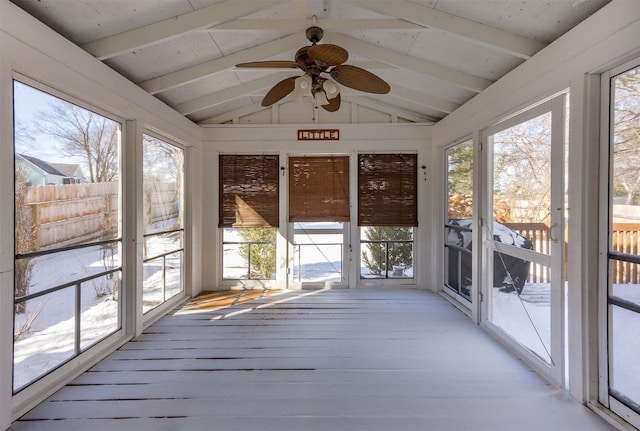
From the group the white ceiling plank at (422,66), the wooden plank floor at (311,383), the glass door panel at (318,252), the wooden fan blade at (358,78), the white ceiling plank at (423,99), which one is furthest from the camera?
the glass door panel at (318,252)

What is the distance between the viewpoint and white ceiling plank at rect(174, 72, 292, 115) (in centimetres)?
351

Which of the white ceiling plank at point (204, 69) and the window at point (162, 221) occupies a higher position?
the white ceiling plank at point (204, 69)

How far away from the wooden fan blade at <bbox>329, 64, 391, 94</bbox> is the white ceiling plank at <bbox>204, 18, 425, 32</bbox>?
54 cm

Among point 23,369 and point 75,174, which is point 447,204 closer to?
point 75,174

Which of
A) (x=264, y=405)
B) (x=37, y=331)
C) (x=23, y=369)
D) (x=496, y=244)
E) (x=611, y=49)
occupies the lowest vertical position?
(x=264, y=405)

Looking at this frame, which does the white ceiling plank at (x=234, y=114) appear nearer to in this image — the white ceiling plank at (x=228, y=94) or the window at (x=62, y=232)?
the white ceiling plank at (x=228, y=94)

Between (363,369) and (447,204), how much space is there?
103 inches

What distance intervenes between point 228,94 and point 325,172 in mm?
1626

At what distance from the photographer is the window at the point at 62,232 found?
1870mm

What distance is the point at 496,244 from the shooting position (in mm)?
→ 2844

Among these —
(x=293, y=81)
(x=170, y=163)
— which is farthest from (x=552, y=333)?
(x=170, y=163)

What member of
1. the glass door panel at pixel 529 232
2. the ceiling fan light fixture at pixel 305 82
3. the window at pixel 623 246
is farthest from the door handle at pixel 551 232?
the ceiling fan light fixture at pixel 305 82

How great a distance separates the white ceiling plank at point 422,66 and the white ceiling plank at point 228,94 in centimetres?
98

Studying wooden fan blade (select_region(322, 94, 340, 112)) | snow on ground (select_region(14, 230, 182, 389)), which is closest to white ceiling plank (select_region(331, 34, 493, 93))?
wooden fan blade (select_region(322, 94, 340, 112))
